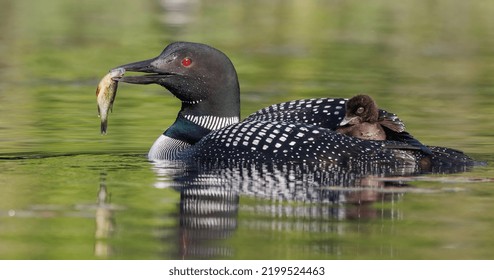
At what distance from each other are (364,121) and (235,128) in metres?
0.85

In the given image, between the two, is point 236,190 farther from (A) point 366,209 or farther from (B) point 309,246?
(B) point 309,246

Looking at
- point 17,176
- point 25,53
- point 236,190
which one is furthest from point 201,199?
point 25,53

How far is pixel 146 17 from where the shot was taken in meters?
24.1

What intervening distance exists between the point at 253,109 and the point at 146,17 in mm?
11545

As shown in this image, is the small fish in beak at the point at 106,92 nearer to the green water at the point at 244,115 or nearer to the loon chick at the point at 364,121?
the green water at the point at 244,115

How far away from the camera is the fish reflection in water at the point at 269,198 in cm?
687

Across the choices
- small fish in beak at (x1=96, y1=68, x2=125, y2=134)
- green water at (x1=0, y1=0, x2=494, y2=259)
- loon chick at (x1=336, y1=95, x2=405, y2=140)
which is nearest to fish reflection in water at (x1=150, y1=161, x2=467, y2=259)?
green water at (x1=0, y1=0, x2=494, y2=259)

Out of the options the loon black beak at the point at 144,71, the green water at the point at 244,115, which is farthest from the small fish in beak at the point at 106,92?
the green water at the point at 244,115

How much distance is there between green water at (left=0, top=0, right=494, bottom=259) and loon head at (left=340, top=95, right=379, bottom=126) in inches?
27.5

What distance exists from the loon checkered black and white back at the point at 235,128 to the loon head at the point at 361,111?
0.20 m

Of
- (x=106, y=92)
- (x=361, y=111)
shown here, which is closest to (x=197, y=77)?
(x=106, y=92)

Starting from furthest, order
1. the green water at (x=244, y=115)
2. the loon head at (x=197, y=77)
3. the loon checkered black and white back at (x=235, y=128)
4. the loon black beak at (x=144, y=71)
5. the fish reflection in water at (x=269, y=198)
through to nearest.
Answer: the loon head at (x=197, y=77), the loon black beak at (x=144, y=71), the loon checkered black and white back at (x=235, y=128), the fish reflection in water at (x=269, y=198), the green water at (x=244, y=115)

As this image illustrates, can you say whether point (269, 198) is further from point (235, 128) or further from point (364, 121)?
point (364, 121)
